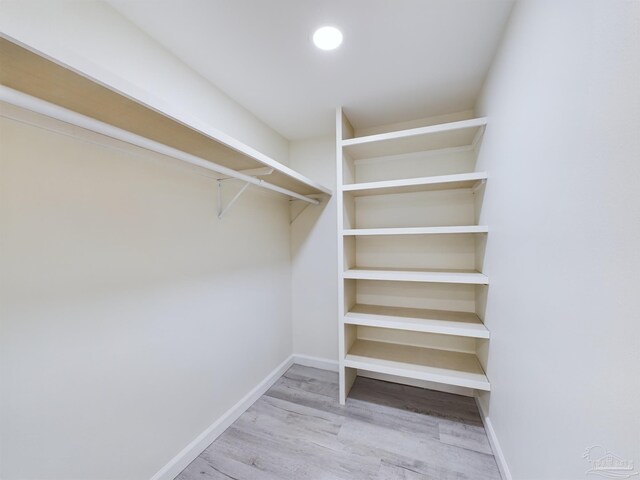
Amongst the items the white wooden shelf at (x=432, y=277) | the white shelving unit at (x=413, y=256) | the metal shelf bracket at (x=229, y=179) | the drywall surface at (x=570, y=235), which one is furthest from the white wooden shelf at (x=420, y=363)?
the metal shelf bracket at (x=229, y=179)

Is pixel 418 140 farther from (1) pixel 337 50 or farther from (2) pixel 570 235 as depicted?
(2) pixel 570 235

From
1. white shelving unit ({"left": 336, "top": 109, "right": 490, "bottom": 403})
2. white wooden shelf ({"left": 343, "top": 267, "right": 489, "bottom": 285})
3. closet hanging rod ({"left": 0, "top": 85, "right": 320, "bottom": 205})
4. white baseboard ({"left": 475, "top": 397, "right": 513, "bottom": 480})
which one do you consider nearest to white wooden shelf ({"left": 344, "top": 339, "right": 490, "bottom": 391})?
white shelving unit ({"left": 336, "top": 109, "right": 490, "bottom": 403})

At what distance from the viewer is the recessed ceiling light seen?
1.23 metres

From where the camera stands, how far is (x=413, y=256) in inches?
84.4

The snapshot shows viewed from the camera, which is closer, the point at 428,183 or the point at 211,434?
the point at 211,434

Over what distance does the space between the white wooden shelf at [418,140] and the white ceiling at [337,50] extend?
0.95 ft

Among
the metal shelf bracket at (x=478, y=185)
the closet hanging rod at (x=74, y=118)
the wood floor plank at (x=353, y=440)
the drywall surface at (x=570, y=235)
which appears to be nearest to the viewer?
the drywall surface at (x=570, y=235)

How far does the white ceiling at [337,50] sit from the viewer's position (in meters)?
1.11

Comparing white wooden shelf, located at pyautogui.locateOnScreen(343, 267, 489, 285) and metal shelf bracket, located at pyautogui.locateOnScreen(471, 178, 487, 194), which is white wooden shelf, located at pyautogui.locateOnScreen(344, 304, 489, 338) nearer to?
white wooden shelf, located at pyautogui.locateOnScreen(343, 267, 489, 285)

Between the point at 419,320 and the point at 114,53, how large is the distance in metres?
2.27

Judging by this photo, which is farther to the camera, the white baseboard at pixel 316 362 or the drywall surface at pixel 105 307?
the white baseboard at pixel 316 362

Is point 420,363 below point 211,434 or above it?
above

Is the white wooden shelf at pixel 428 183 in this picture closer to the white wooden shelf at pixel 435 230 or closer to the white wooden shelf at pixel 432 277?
the white wooden shelf at pixel 435 230

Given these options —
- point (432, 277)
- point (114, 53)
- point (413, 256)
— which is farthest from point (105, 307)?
point (413, 256)
